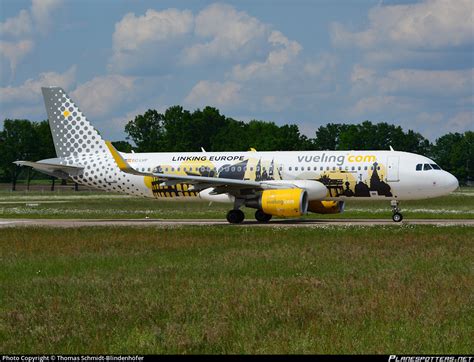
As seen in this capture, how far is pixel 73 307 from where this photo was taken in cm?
1377

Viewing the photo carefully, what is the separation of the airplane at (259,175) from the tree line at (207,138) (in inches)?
3154

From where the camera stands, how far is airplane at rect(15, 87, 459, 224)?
35469 mm

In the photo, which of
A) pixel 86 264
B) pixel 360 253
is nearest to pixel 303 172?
pixel 360 253

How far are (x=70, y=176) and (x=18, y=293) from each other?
2679 cm

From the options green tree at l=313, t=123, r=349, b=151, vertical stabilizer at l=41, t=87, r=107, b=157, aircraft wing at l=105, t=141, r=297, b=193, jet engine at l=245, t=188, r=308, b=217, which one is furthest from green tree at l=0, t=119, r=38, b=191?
jet engine at l=245, t=188, r=308, b=217

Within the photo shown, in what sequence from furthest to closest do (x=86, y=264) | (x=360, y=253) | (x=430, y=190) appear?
(x=430, y=190), (x=360, y=253), (x=86, y=264)

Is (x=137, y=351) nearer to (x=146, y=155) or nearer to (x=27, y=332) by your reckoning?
(x=27, y=332)

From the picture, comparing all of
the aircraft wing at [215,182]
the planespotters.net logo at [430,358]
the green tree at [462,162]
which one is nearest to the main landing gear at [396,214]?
the aircraft wing at [215,182]

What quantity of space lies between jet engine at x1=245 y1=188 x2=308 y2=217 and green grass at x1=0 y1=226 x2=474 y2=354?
768cm

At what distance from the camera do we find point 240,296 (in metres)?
14.6

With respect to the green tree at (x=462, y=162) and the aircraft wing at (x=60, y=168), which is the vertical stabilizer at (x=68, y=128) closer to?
the aircraft wing at (x=60, y=168)

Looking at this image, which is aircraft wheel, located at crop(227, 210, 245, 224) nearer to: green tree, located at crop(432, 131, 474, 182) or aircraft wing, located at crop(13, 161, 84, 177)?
aircraft wing, located at crop(13, 161, 84, 177)

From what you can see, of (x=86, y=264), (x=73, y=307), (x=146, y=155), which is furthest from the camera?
(x=146, y=155)

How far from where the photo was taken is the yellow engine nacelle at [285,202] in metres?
33.5
